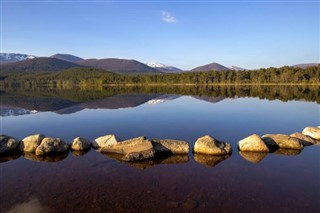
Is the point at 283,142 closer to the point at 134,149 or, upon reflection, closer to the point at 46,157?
the point at 134,149

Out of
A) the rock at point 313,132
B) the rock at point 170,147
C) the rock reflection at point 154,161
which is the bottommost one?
the rock reflection at point 154,161

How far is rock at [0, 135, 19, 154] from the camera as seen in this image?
19.5 m

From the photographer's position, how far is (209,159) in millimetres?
17906

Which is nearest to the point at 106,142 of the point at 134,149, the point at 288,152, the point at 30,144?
the point at 134,149

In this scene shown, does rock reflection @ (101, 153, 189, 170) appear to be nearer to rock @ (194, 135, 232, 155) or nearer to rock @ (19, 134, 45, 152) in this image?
rock @ (194, 135, 232, 155)

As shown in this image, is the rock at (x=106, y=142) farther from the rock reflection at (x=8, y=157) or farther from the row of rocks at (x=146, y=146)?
the rock reflection at (x=8, y=157)

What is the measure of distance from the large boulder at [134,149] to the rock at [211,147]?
11.2 ft

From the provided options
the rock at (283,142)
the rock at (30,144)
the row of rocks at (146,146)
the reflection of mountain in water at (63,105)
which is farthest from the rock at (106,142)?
the reflection of mountain in water at (63,105)

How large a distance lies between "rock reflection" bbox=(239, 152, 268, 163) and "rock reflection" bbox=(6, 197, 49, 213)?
12558 millimetres

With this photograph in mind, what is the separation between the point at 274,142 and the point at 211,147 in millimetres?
5405

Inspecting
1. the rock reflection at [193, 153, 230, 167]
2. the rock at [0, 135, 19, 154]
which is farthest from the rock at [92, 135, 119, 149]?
the rock reflection at [193, 153, 230, 167]

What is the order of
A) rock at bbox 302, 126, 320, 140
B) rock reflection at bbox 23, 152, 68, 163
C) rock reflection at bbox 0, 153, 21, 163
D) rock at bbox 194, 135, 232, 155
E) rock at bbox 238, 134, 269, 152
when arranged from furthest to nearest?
rock at bbox 302, 126, 320, 140 → rock at bbox 238, 134, 269, 152 → rock at bbox 194, 135, 232, 155 → rock reflection at bbox 0, 153, 21, 163 → rock reflection at bbox 23, 152, 68, 163

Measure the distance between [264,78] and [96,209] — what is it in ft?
520

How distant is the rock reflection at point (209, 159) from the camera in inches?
676
